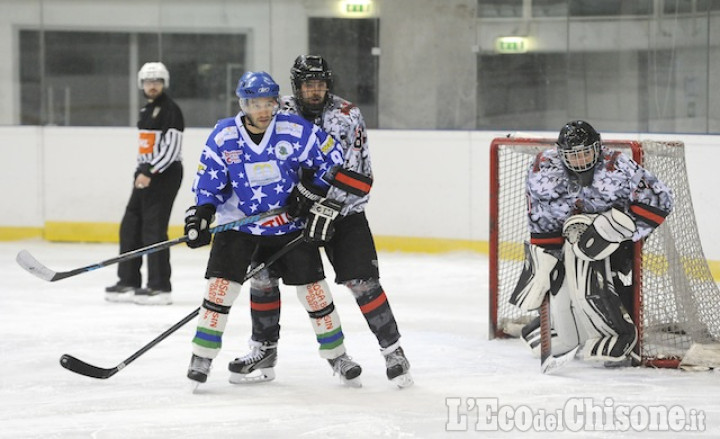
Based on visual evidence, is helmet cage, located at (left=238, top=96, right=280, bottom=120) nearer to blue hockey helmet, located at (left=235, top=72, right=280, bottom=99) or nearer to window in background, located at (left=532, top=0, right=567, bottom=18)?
blue hockey helmet, located at (left=235, top=72, right=280, bottom=99)

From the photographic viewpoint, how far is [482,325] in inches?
200

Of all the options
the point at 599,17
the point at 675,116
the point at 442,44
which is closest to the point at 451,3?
the point at 442,44

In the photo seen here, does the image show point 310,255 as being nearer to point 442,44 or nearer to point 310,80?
point 310,80

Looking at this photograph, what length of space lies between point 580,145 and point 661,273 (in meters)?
0.62

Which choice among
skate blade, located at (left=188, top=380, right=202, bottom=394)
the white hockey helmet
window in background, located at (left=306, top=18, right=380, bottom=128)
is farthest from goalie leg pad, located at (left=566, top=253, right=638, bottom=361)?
window in background, located at (left=306, top=18, right=380, bottom=128)

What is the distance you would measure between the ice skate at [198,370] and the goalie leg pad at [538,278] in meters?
1.08

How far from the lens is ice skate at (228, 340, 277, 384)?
390cm

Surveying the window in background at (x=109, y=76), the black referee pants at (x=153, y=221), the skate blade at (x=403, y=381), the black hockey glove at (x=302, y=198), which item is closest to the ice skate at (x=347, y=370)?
the skate blade at (x=403, y=381)

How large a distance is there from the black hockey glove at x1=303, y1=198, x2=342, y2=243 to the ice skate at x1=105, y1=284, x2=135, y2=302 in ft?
7.43

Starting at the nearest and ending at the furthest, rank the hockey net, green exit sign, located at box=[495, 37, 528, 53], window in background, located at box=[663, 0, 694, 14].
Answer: the hockey net → window in background, located at box=[663, 0, 694, 14] → green exit sign, located at box=[495, 37, 528, 53]

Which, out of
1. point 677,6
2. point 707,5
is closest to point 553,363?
point 707,5

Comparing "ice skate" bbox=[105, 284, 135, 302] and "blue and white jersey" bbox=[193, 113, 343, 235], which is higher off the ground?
"blue and white jersey" bbox=[193, 113, 343, 235]

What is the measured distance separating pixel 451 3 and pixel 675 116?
163 cm

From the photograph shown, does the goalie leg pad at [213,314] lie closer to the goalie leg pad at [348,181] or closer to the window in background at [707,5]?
the goalie leg pad at [348,181]
